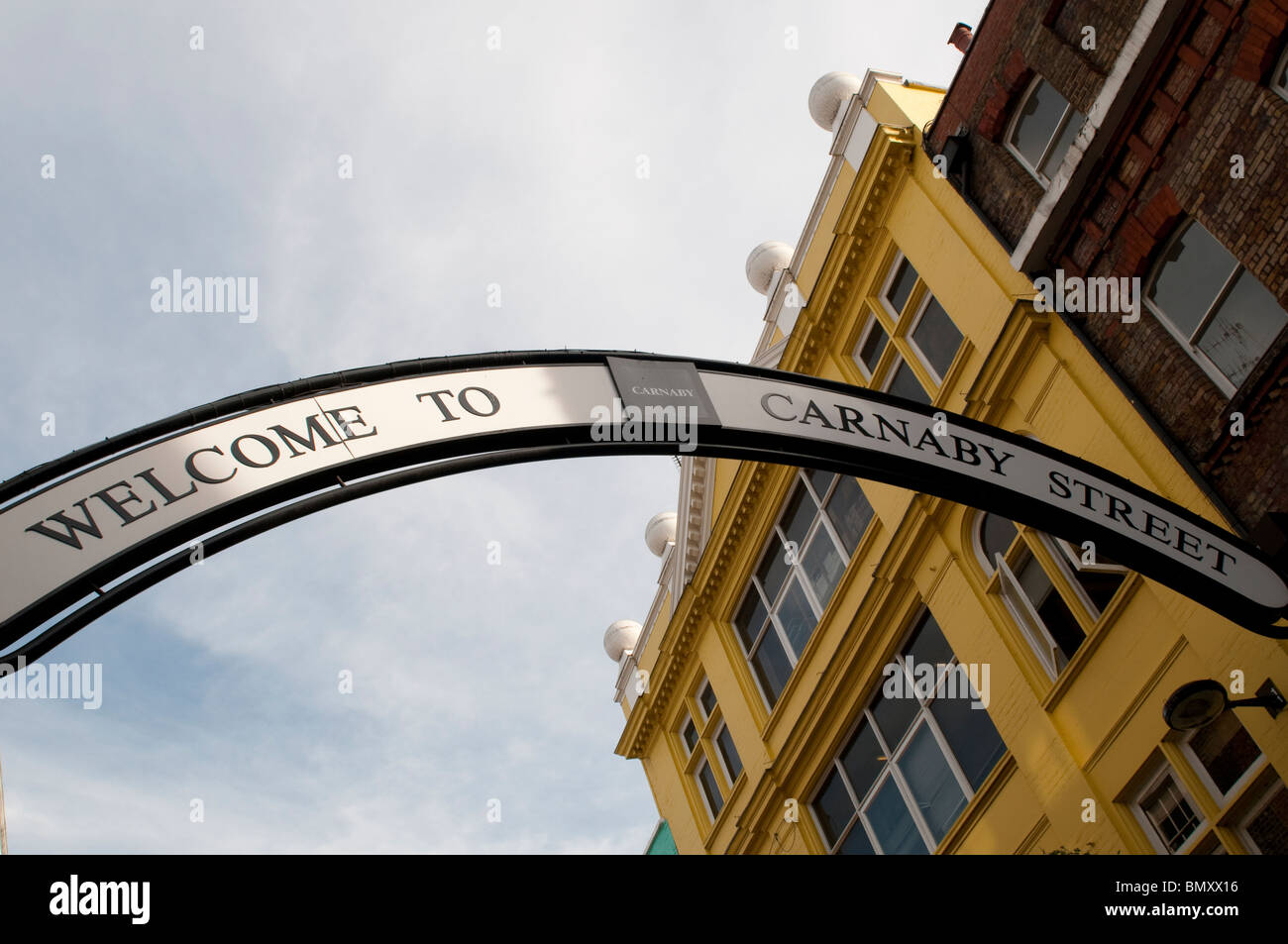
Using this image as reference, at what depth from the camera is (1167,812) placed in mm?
10250

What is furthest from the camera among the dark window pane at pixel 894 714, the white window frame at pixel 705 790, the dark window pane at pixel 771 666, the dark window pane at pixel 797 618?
the white window frame at pixel 705 790

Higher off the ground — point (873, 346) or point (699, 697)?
point (873, 346)

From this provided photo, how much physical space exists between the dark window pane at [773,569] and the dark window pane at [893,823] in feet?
13.7

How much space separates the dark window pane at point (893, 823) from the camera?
1393 cm

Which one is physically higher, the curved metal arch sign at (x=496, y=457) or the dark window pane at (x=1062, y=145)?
the dark window pane at (x=1062, y=145)

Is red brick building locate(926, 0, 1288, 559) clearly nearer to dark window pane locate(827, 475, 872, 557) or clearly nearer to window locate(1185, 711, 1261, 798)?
window locate(1185, 711, 1261, 798)

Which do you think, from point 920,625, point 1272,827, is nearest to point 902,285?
point 920,625

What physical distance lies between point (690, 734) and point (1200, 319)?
13429 millimetres

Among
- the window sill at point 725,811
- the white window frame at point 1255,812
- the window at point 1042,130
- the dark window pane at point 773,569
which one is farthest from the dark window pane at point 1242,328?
the window sill at point 725,811

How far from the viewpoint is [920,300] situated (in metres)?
15.2

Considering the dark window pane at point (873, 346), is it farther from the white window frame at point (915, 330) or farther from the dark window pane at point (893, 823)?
the dark window pane at point (893, 823)

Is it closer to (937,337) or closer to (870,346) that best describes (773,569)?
(870,346)
